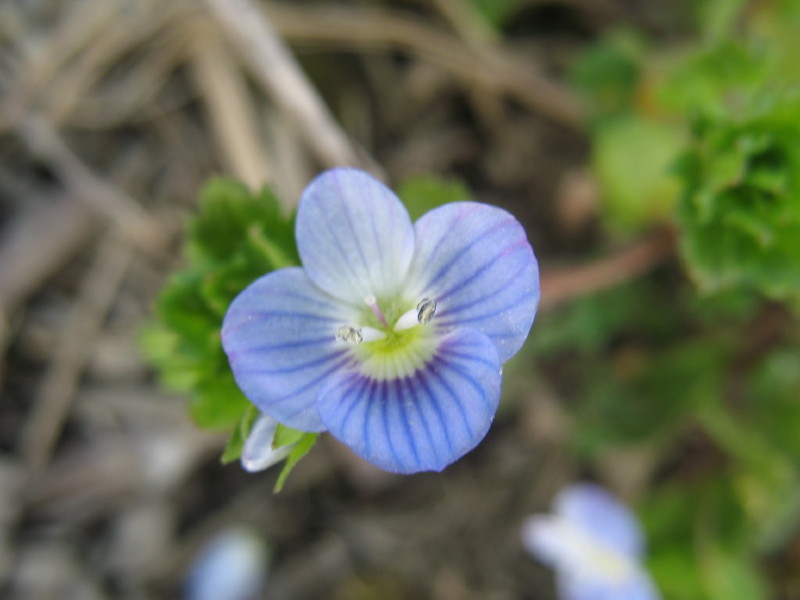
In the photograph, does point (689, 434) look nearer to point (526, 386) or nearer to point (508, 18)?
point (526, 386)

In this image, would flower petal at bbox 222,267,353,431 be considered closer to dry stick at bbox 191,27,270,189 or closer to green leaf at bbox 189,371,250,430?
green leaf at bbox 189,371,250,430

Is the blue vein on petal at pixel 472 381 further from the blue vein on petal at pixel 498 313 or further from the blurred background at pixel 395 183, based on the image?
the blurred background at pixel 395 183

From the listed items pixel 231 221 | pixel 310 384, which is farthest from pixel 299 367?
pixel 231 221

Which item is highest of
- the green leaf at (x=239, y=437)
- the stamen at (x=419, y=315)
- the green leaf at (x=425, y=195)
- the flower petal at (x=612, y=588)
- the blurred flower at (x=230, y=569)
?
the stamen at (x=419, y=315)

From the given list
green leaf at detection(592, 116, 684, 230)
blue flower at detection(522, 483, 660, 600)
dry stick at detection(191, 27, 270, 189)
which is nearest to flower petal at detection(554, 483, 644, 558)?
blue flower at detection(522, 483, 660, 600)

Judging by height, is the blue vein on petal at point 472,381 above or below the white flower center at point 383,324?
below

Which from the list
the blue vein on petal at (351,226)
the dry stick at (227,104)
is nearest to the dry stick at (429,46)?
the dry stick at (227,104)

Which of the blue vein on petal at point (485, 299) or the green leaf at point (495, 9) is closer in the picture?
the blue vein on petal at point (485, 299)
